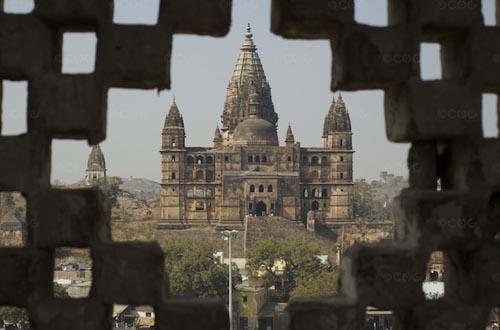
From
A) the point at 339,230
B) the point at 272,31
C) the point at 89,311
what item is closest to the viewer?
the point at 89,311

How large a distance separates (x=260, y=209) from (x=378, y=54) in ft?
183

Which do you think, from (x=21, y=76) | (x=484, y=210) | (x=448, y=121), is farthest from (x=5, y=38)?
(x=484, y=210)

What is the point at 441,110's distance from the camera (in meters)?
3.54

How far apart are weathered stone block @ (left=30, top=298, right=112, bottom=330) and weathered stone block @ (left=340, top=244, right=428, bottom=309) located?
1076mm

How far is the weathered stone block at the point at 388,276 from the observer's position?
3455 mm

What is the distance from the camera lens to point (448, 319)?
11.5 feet

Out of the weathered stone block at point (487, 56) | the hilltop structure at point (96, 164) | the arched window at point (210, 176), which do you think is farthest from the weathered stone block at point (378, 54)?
the hilltop structure at point (96, 164)

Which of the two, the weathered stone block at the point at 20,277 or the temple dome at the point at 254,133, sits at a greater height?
the temple dome at the point at 254,133

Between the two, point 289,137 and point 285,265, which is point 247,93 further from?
point 285,265

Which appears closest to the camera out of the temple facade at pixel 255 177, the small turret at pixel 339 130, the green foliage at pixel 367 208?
the temple facade at pixel 255 177

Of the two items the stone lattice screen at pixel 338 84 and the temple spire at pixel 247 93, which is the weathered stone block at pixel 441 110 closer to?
the stone lattice screen at pixel 338 84

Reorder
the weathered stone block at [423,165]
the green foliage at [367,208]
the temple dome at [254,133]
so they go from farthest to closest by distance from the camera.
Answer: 1. the green foliage at [367,208]
2. the temple dome at [254,133]
3. the weathered stone block at [423,165]

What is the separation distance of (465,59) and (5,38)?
1.95m

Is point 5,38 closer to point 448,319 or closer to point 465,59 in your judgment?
point 465,59
